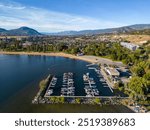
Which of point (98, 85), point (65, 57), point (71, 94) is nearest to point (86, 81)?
point (98, 85)

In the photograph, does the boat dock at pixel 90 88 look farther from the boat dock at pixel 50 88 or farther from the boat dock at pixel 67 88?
the boat dock at pixel 50 88

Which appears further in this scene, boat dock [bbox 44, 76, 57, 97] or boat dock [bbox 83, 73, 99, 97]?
boat dock [bbox 83, 73, 99, 97]

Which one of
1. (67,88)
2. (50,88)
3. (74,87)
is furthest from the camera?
(74,87)

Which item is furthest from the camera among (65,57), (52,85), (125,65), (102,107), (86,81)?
(65,57)

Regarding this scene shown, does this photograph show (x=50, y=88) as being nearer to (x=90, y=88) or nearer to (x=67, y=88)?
(x=67, y=88)

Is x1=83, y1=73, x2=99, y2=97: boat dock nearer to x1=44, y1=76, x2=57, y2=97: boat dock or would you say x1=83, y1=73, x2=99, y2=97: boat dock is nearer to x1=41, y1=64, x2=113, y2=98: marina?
x1=41, y1=64, x2=113, y2=98: marina

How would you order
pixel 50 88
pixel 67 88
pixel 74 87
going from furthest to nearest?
A: pixel 74 87 → pixel 50 88 → pixel 67 88

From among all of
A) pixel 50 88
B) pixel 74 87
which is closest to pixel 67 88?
pixel 74 87

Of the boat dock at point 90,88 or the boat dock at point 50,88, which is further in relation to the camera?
the boat dock at point 90,88

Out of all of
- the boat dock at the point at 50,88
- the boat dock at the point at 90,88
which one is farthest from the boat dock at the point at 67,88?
the boat dock at the point at 90,88

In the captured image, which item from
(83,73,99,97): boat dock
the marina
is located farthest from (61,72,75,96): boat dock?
(83,73,99,97): boat dock

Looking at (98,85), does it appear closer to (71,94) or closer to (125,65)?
(71,94)
